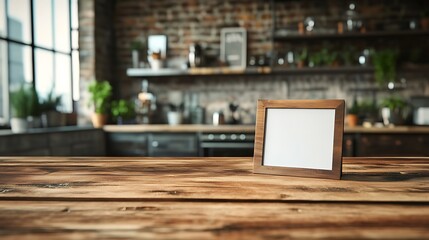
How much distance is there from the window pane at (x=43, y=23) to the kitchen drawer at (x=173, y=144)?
146 cm

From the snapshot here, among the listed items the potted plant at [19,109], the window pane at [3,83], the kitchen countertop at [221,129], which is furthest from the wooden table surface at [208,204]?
the kitchen countertop at [221,129]

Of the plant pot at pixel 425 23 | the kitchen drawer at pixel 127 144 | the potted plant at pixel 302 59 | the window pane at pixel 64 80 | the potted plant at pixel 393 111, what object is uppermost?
the plant pot at pixel 425 23

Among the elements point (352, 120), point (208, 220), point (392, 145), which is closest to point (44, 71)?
point (352, 120)

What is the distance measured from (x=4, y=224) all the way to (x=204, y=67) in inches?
163

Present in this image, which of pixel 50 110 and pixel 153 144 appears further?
pixel 153 144

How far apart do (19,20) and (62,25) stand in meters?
0.86

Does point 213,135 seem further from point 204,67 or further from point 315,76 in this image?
point 315,76

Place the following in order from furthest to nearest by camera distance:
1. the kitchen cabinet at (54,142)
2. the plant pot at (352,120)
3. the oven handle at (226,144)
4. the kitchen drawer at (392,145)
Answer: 1. the plant pot at (352,120)
2. the oven handle at (226,144)
3. the kitchen drawer at (392,145)
4. the kitchen cabinet at (54,142)

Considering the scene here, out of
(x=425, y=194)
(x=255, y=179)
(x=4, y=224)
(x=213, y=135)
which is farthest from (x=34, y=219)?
(x=213, y=135)

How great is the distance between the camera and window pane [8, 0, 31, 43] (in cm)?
344

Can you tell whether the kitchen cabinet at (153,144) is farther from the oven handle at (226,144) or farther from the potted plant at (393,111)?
the potted plant at (393,111)

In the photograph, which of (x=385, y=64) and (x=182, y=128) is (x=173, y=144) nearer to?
(x=182, y=128)

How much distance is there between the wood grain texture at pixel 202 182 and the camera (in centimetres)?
92

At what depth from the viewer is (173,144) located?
4246mm
